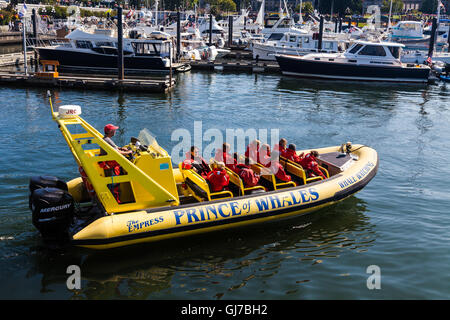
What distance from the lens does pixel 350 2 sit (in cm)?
8944

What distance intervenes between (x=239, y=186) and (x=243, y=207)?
0.71 metres

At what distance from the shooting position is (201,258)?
8750mm

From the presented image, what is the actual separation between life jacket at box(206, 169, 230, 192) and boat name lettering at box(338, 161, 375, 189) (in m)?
3.05

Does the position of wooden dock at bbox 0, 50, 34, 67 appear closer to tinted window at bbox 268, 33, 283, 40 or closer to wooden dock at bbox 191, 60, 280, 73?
wooden dock at bbox 191, 60, 280, 73

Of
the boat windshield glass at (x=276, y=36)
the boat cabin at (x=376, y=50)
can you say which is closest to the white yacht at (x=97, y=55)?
the boat cabin at (x=376, y=50)

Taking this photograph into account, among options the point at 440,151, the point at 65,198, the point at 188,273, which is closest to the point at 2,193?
the point at 65,198

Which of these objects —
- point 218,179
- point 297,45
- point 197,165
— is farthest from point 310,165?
point 297,45

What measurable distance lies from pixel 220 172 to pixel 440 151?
11.4 m

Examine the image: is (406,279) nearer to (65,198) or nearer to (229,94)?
(65,198)

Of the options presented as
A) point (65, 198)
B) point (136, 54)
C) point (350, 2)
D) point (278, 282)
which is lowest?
point (278, 282)

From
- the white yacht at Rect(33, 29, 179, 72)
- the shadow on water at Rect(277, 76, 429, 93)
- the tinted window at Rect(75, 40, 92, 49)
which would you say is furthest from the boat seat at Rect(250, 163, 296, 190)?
the tinted window at Rect(75, 40, 92, 49)

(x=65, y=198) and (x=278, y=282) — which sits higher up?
(x=65, y=198)

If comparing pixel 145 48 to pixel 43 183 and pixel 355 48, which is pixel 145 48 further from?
pixel 43 183

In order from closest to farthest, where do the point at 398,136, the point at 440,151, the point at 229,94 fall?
the point at 440,151 → the point at 398,136 → the point at 229,94
